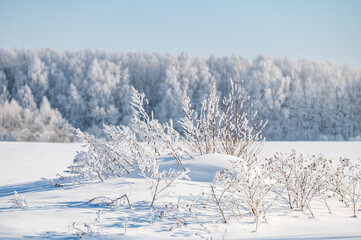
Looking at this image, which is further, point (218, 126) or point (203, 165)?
point (218, 126)

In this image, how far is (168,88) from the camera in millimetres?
39500

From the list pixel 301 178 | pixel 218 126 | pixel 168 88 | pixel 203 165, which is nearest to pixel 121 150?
pixel 203 165

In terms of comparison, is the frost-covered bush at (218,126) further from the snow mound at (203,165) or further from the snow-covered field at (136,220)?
the snow-covered field at (136,220)

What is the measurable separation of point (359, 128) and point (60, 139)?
30.6 m

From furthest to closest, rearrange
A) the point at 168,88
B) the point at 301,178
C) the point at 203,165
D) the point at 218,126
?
the point at 168,88 → the point at 218,126 → the point at 203,165 → the point at 301,178

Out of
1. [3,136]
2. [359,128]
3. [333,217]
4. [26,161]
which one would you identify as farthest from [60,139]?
[359,128]

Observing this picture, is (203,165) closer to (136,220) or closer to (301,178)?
(301,178)

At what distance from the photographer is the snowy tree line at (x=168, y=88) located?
34.2 meters

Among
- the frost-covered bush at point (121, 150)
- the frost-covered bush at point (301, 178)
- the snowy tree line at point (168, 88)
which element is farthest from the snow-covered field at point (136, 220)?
the snowy tree line at point (168, 88)

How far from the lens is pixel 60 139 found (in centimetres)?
2239

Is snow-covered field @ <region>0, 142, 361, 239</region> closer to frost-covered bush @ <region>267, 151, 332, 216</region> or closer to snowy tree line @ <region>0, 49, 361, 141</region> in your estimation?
frost-covered bush @ <region>267, 151, 332, 216</region>

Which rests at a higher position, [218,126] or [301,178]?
[218,126]

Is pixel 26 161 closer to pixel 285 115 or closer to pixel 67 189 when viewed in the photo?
pixel 67 189

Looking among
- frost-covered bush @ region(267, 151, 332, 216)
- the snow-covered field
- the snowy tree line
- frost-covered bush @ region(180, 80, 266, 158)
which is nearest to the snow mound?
the snow-covered field
